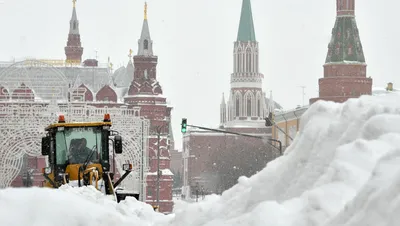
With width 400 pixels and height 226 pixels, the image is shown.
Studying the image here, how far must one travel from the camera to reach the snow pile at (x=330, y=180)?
Result: 10.1 m

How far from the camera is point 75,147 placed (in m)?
24.0

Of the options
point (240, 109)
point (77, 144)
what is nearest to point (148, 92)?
point (240, 109)

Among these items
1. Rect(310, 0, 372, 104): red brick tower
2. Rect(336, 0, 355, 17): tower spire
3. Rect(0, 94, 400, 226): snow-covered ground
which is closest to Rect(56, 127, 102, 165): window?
Rect(0, 94, 400, 226): snow-covered ground

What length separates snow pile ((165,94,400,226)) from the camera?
1005 centimetres

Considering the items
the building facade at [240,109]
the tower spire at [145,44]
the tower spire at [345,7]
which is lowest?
the building facade at [240,109]

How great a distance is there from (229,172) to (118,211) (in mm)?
97147

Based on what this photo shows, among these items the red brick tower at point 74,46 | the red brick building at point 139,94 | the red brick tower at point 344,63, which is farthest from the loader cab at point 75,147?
the red brick tower at point 74,46

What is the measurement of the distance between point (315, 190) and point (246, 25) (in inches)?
6908

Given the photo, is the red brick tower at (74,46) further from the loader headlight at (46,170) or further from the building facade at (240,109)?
the loader headlight at (46,170)

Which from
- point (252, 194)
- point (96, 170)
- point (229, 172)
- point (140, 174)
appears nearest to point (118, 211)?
point (252, 194)

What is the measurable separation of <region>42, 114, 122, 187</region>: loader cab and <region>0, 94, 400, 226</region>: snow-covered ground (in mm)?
9083

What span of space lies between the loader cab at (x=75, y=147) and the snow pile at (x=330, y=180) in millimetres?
9955

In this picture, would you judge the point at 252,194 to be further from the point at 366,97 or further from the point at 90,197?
the point at 90,197

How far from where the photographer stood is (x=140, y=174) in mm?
77812
